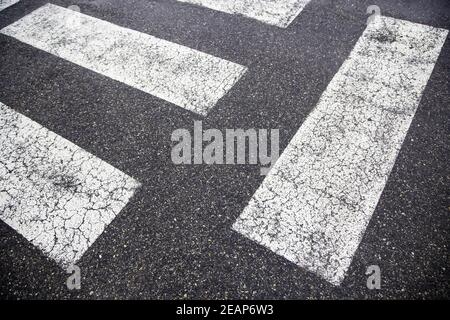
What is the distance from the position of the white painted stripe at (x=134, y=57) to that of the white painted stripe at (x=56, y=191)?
1.09 m

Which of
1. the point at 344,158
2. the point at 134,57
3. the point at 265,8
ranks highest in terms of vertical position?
the point at 265,8

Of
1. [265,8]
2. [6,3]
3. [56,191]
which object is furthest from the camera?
[6,3]

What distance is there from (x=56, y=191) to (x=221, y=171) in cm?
154

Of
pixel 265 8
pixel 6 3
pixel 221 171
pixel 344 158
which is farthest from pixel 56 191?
pixel 6 3

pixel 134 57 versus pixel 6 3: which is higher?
pixel 6 3

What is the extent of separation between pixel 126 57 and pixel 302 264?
127 inches

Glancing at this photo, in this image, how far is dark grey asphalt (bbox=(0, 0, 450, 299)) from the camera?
2.27 meters

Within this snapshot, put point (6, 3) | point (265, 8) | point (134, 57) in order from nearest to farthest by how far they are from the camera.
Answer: point (134, 57)
point (265, 8)
point (6, 3)

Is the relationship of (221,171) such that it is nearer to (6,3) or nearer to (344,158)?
(344,158)

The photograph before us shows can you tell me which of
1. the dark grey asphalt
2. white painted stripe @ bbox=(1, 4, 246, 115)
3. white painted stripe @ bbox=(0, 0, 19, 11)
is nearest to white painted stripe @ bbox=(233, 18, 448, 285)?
the dark grey asphalt

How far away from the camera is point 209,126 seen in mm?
3137

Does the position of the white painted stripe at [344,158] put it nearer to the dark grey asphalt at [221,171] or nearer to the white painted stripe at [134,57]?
the dark grey asphalt at [221,171]

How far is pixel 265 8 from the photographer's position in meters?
4.32

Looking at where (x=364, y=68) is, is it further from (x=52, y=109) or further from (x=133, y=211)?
(x=52, y=109)
